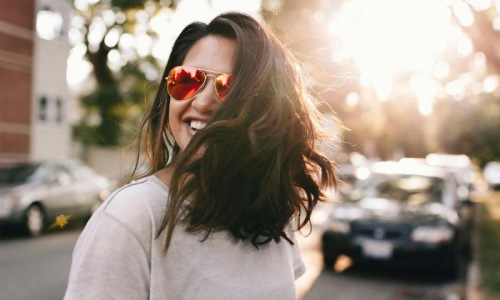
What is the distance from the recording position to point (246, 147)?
1635 millimetres

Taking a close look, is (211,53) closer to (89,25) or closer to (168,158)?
(168,158)

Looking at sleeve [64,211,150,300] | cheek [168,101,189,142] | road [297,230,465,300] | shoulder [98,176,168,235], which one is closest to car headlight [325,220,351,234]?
road [297,230,465,300]

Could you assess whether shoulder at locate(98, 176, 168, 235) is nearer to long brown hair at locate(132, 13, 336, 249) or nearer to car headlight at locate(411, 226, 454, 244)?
long brown hair at locate(132, 13, 336, 249)

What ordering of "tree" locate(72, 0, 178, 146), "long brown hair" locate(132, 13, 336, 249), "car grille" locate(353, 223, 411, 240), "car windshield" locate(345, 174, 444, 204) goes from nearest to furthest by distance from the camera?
1. "long brown hair" locate(132, 13, 336, 249)
2. "car grille" locate(353, 223, 411, 240)
3. "car windshield" locate(345, 174, 444, 204)
4. "tree" locate(72, 0, 178, 146)

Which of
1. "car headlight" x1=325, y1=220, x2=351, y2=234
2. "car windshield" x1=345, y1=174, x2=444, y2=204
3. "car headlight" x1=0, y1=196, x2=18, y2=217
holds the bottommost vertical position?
"car headlight" x1=0, y1=196, x2=18, y2=217

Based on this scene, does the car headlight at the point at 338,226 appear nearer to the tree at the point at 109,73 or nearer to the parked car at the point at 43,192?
the parked car at the point at 43,192

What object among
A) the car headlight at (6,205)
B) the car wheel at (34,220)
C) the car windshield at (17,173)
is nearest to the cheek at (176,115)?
the car headlight at (6,205)

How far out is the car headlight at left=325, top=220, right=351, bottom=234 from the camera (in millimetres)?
8945

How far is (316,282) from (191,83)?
23.3 ft

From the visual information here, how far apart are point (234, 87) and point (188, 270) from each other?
0.51 meters

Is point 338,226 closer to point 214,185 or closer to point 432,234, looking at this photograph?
point 432,234

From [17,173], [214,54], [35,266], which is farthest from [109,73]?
[214,54]

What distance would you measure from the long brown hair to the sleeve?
11cm

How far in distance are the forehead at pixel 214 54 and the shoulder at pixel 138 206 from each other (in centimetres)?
44
